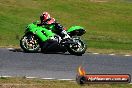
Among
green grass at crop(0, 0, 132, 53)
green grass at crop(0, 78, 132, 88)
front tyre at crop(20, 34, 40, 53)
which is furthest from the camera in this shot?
green grass at crop(0, 0, 132, 53)

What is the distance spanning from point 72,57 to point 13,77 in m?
4.90

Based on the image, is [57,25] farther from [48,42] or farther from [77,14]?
[77,14]

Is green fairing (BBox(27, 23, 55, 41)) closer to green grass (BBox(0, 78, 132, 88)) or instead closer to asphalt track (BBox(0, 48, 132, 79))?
asphalt track (BBox(0, 48, 132, 79))

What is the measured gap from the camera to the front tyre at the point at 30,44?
59.0 feet

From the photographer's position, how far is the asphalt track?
13.9 m

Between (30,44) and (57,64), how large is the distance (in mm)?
2841

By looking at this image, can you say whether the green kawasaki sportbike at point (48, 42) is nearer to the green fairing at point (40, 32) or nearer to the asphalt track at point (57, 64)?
the green fairing at point (40, 32)

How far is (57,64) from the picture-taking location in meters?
15.5

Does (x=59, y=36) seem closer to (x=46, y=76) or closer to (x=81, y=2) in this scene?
(x=46, y=76)

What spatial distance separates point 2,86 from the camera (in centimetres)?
1114

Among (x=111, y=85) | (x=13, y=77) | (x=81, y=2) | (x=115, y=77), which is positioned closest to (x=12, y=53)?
(x=13, y=77)

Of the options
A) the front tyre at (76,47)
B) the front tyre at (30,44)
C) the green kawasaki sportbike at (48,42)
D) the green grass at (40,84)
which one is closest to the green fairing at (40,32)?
the green kawasaki sportbike at (48,42)

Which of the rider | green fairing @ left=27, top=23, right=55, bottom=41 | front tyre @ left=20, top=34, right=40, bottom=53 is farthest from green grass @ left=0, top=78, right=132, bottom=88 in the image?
the rider

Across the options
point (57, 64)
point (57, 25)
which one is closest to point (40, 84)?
point (57, 64)
